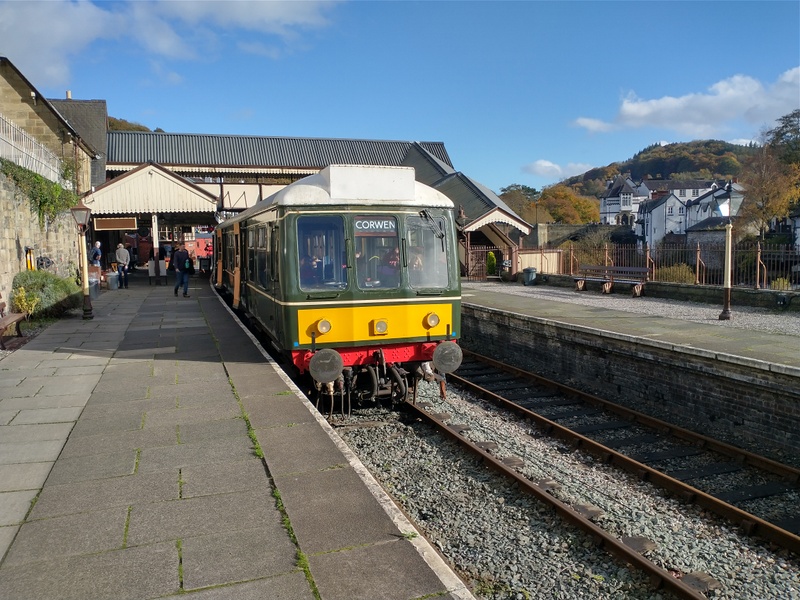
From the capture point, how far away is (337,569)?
11.9 feet

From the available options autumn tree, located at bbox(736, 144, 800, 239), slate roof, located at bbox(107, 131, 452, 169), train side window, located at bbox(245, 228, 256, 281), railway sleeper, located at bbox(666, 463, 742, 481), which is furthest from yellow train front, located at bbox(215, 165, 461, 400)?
autumn tree, located at bbox(736, 144, 800, 239)

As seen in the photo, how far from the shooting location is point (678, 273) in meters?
19.5

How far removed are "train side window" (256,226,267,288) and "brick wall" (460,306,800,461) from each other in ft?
18.7

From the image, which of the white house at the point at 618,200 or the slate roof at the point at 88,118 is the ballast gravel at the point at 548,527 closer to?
the slate roof at the point at 88,118

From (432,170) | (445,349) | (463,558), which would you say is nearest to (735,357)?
(445,349)

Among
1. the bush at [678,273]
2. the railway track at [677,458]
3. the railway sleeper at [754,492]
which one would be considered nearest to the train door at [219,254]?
the railway track at [677,458]

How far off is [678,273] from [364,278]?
14.3 m

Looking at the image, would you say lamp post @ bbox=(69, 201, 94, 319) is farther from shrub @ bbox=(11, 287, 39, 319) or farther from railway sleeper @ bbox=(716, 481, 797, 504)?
railway sleeper @ bbox=(716, 481, 797, 504)

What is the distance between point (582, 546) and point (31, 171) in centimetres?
1818

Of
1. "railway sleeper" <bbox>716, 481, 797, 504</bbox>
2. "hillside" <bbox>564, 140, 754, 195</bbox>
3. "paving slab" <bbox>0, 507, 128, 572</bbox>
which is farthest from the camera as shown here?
"hillside" <bbox>564, 140, 754, 195</bbox>

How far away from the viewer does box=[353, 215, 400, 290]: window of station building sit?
323 inches

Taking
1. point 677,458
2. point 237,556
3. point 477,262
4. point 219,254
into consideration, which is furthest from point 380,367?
point 477,262

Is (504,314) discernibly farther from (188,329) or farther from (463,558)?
(463,558)

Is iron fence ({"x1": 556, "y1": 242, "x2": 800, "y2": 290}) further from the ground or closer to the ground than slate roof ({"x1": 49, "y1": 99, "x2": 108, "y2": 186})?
closer to the ground
